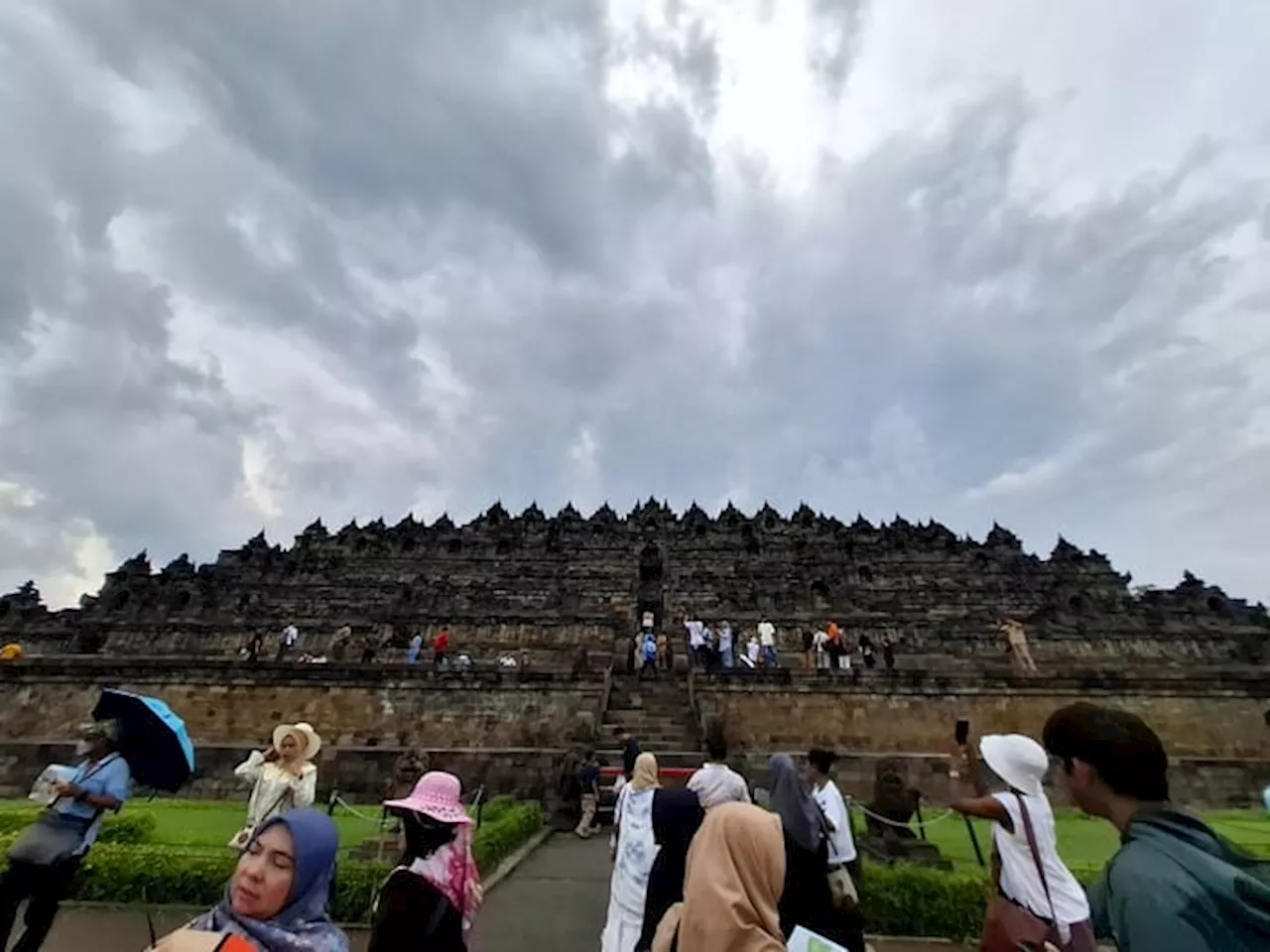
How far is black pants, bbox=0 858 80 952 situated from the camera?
424 centimetres

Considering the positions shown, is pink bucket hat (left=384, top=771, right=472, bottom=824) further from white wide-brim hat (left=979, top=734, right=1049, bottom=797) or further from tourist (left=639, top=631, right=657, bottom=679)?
tourist (left=639, top=631, right=657, bottom=679)

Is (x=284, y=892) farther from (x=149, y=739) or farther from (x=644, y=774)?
(x=149, y=739)

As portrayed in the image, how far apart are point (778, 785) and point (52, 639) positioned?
1359 inches

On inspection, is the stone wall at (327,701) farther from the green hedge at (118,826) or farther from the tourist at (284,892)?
the tourist at (284,892)

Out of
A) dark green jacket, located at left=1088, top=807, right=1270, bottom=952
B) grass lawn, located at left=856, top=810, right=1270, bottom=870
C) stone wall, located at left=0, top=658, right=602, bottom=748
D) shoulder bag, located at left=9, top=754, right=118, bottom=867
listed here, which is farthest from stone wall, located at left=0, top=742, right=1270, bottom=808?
dark green jacket, located at left=1088, top=807, right=1270, bottom=952

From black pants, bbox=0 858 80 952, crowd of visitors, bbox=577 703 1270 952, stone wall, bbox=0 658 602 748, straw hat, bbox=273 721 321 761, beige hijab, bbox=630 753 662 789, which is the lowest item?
black pants, bbox=0 858 80 952

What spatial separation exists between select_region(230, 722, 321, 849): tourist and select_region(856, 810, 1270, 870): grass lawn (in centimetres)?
693

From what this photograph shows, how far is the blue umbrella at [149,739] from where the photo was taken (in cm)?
456

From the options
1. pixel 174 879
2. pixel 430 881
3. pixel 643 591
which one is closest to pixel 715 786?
pixel 430 881

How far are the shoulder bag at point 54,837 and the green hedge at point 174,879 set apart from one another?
2.35 metres

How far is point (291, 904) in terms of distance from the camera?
7.53 ft

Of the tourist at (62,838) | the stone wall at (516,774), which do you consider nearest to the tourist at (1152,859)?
the tourist at (62,838)

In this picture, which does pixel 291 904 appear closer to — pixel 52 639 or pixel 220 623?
pixel 220 623

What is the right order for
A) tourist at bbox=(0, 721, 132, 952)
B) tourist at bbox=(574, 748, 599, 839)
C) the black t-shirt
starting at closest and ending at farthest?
the black t-shirt → tourist at bbox=(0, 721, 132, 952) → tourist at bbox=(574, 748, 599, 839)
